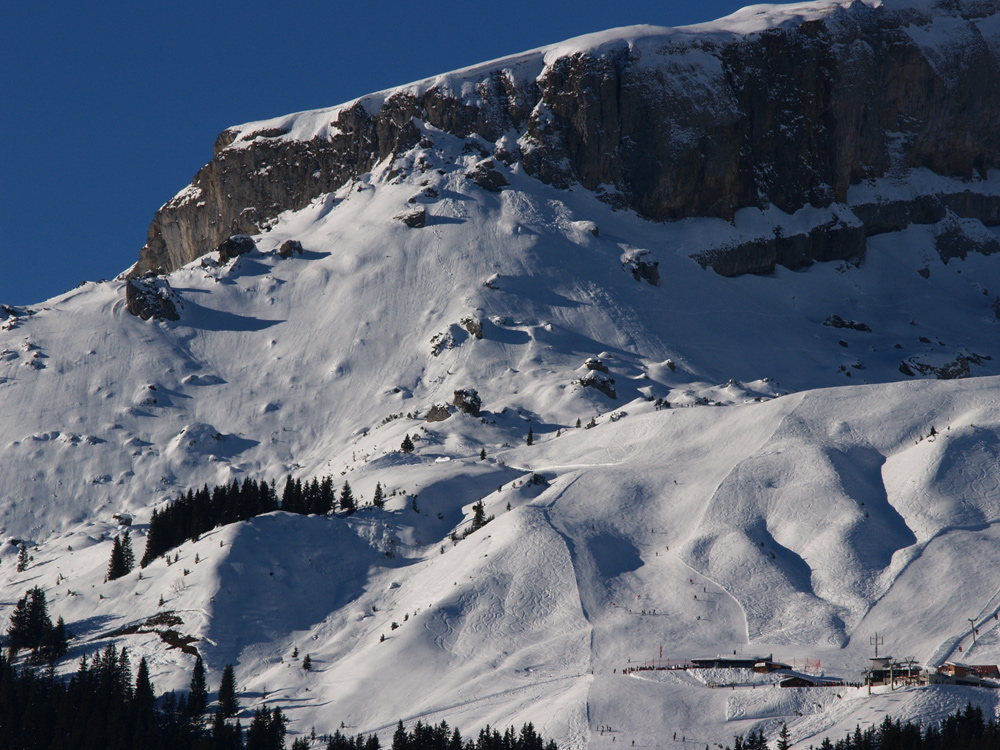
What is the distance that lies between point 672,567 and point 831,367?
3502 inches

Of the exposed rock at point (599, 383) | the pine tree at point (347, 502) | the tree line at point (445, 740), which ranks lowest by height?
the tree line at point (445, 740)

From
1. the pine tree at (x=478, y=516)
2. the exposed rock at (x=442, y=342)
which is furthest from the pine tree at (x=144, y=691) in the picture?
the exposed rock at (x=442, y=342)

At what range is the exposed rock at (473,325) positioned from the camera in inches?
7057

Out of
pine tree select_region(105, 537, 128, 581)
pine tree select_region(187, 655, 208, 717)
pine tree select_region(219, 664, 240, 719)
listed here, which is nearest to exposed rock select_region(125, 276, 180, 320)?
pine tree select_region(105, 537, 128, 581)

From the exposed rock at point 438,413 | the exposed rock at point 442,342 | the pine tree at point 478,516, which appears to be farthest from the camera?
the exposed rock at point 442,342

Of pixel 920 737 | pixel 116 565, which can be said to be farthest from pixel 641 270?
pixel 920 737

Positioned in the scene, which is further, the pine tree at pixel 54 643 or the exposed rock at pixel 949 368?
the exposed rock at pixel 949 368

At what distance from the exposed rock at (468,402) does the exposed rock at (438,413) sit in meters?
1.80

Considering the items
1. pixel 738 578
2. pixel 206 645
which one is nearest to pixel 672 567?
pixel 738 578

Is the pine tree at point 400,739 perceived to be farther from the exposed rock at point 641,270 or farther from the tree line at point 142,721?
the exposed rock at point 641,270

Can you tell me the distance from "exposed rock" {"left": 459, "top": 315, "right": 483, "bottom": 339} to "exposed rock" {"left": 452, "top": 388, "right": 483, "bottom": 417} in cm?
1875

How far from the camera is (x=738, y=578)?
334ft

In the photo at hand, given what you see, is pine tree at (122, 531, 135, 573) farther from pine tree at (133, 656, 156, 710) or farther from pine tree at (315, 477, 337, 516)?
pine tree at (133, 656, 156, 710)

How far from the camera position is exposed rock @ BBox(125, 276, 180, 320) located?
630ft
